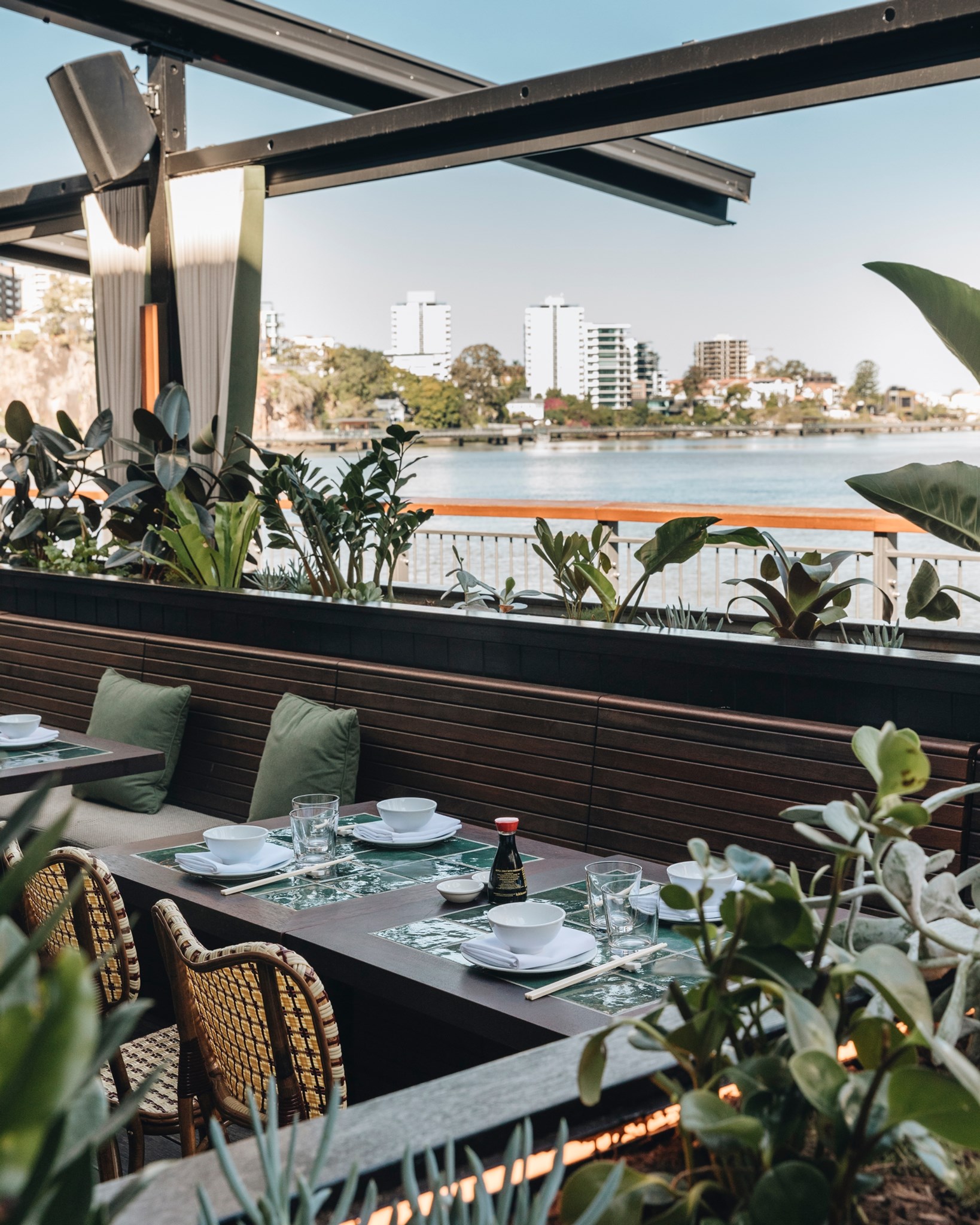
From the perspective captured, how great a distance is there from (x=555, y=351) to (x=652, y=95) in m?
6.55

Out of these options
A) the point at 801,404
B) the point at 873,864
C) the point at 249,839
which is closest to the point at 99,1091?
the point at 873,864

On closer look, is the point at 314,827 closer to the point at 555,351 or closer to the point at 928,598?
the point at 928,598

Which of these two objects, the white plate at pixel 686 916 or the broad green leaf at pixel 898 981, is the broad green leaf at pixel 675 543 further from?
the broad green leaf at pixel 898 981

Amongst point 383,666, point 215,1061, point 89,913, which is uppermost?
point 383,666

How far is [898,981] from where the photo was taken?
0.75 meters

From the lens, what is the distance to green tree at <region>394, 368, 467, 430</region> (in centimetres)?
850

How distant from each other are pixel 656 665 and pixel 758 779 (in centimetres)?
50

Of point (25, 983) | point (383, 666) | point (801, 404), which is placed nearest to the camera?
point (25, 983)

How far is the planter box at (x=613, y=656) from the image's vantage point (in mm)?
2875

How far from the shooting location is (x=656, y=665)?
334cm

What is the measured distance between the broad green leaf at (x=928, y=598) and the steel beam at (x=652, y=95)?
66.6 inches

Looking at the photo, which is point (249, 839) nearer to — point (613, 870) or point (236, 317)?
point (613, 870)

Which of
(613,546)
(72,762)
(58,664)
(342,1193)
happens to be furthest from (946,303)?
(58,664)

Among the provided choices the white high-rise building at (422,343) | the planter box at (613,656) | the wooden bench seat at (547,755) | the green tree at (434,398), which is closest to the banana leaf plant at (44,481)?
the planter box at (613,656)
